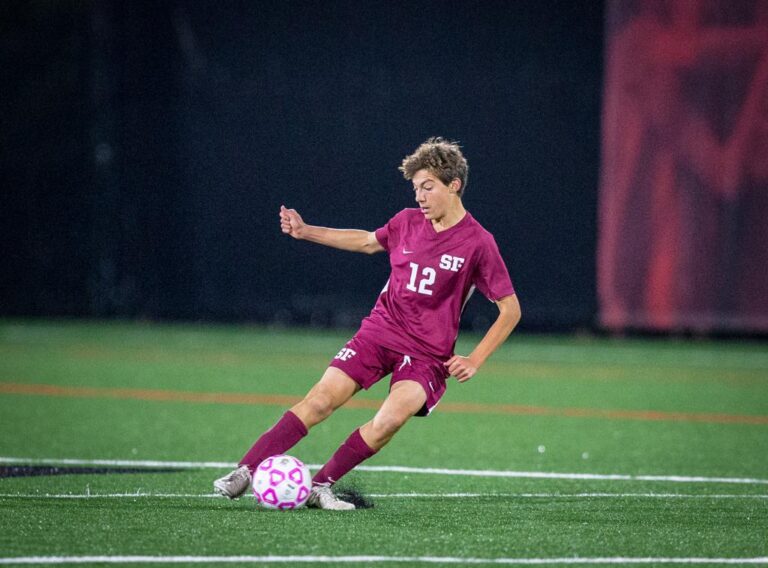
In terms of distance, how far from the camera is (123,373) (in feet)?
46.3

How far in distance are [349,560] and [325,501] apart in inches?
54.0

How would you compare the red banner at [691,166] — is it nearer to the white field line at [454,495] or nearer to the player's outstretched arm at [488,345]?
the white field line at [454,495]

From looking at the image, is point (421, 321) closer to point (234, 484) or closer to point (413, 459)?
point (234, 484)

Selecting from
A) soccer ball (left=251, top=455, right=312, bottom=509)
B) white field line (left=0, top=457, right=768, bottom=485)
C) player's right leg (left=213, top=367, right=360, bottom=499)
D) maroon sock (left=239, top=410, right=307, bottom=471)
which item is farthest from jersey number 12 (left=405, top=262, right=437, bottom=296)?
white field line (left=0, top=457, right=768, bottom=485)

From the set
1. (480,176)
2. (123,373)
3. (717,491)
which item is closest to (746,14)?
(480,176)

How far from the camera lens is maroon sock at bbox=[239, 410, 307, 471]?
6.43 meters

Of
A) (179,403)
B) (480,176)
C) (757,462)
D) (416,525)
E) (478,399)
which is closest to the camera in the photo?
(416,525)

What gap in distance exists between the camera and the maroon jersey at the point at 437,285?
657cm

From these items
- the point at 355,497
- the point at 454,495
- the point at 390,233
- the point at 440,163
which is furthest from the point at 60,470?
the point at 440,163

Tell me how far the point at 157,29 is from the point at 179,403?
406 inches

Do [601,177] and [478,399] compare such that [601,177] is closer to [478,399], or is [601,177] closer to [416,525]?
[478,399]

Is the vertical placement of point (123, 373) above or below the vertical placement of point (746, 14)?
below

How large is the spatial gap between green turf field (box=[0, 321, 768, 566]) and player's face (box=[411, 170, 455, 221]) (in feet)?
5.00

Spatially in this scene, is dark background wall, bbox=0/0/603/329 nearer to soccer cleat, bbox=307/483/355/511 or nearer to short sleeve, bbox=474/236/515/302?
short sleeve, bbox=474/236/515/302
